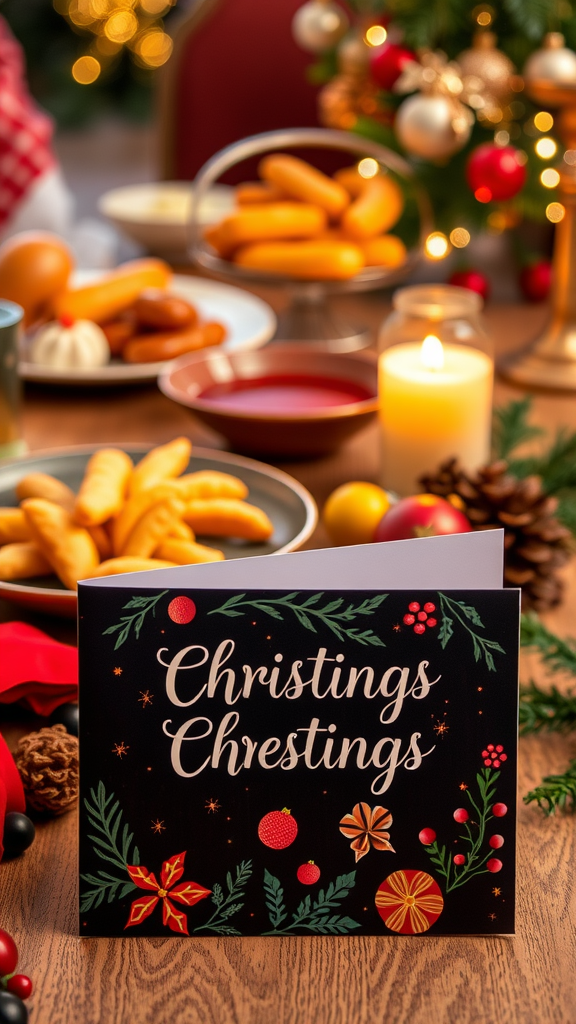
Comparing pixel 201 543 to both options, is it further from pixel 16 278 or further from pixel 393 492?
pixel 16 278

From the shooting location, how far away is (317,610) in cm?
55

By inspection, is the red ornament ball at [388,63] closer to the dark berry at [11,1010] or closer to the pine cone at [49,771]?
the pine cone at [49,771]

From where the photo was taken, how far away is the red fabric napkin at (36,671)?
2.35 feet

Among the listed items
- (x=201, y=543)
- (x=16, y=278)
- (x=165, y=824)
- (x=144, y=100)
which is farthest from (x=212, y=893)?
(x=144, y=100)

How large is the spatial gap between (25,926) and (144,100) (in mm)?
5520

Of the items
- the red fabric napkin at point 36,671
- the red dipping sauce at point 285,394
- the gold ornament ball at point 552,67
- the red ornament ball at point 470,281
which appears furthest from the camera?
the red ornament ball at point 470,281

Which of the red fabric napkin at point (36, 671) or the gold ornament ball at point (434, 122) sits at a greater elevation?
the gold ornament ball at point (434, 122)

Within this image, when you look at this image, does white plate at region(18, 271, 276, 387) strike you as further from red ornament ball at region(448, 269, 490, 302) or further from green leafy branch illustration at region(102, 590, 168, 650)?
green leafy branch illustration at region(102, 590, 168, 650)

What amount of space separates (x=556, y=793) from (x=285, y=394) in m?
0.68

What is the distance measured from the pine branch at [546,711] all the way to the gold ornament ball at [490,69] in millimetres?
924

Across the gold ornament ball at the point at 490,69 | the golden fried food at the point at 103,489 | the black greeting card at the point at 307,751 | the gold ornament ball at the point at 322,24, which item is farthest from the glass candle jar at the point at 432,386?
the gold ornament ball at the point at 322,24

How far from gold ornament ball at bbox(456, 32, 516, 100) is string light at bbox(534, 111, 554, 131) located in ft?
0.34

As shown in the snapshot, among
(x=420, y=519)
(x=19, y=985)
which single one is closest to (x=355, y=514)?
(x=420, y=519)

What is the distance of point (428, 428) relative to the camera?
109 cm
